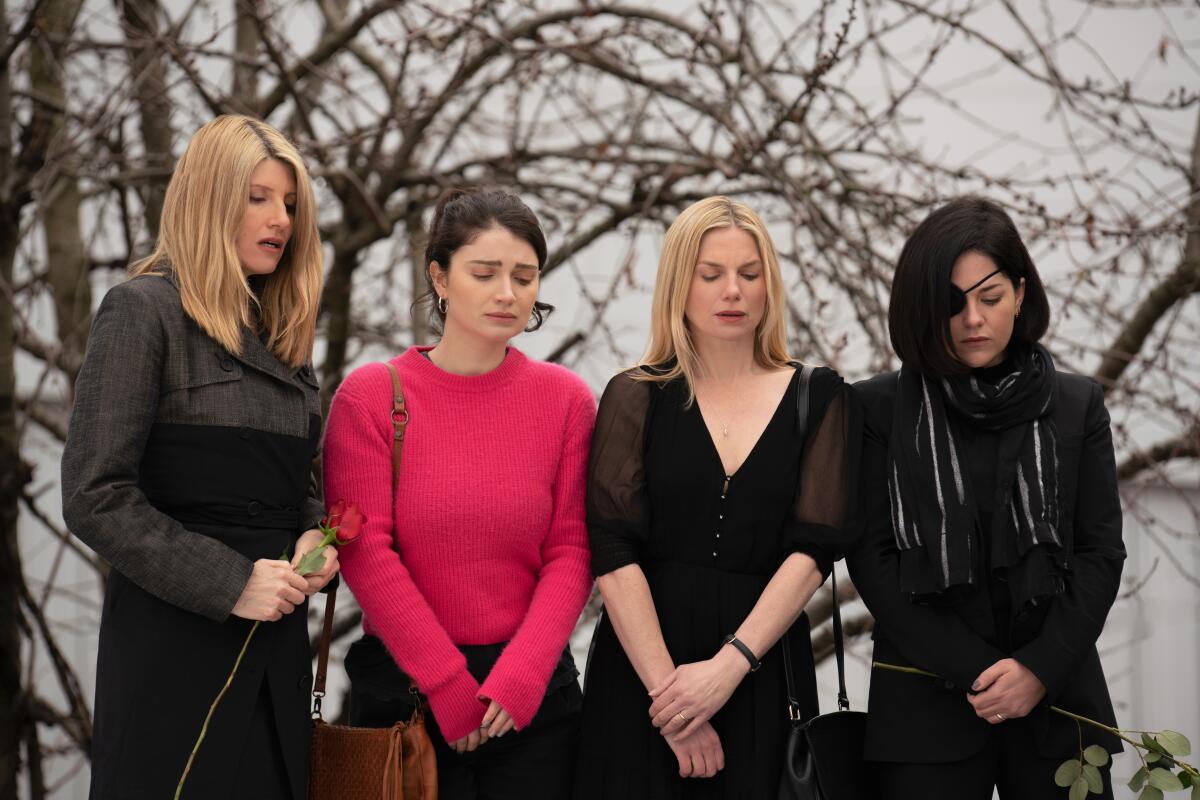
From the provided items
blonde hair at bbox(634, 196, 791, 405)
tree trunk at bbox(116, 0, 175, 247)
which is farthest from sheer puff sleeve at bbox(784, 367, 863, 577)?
tree trunk at bbox(116, 0, 175, 247)

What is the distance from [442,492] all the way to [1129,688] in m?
3.61

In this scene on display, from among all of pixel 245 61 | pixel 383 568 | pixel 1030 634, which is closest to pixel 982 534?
pixel 1030 634

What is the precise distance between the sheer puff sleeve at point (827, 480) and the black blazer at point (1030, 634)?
0.08 m

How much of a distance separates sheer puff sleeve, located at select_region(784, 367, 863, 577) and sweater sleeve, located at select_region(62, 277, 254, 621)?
3.31 feet

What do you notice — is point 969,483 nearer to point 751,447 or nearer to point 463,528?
point 751,447

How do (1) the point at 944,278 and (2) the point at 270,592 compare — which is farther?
(1) the point at 944,278

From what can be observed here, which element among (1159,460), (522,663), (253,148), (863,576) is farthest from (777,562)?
(1159,460)

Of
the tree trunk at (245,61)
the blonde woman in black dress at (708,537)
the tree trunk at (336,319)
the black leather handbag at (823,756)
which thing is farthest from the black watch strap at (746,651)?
the tree trunk at (245,61)

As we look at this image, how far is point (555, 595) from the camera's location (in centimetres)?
225

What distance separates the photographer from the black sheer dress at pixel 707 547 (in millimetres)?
2227

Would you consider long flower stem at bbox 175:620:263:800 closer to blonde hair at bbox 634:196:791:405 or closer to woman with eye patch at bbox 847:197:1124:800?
blonde hair at bbox 634:196:791:405

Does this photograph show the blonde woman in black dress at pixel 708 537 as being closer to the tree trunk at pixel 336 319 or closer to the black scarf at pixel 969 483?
the black scarf at pixel 969 483

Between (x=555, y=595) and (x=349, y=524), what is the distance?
42 centimetres

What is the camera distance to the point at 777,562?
2.28 m
